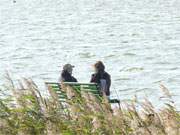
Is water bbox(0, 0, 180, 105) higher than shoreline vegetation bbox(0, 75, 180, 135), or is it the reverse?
shoreline vegetation bbox(0, 75, 180, 135)

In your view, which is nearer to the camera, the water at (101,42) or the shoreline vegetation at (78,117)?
the shoreline vegetation at (78,117)

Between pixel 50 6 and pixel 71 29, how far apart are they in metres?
22.3

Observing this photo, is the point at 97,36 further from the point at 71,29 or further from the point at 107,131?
the point at 107,131

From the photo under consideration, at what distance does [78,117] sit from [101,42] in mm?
29771

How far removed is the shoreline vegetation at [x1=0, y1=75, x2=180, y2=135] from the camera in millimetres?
5715

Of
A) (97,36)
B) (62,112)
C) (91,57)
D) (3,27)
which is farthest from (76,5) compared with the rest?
(62,112)

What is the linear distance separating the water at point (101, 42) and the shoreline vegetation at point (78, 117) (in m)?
8.52

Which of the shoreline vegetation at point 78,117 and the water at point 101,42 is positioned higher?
the shoreline vegetation at point 78,117

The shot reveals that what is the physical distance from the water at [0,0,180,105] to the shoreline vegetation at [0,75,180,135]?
8.52 m

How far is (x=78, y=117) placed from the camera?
239 inches

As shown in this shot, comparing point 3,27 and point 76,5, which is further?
point 76,5

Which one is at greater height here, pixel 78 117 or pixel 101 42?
pixel 78 117

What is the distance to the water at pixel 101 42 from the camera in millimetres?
22703

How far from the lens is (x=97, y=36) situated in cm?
3859
